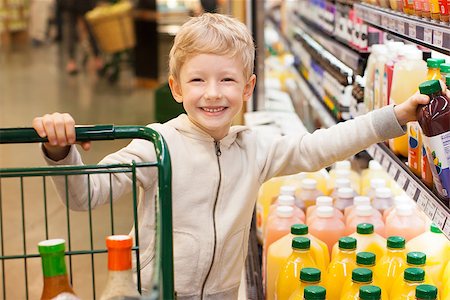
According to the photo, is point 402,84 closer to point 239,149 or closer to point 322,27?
point 239,149

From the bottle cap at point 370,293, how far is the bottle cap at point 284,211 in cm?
93

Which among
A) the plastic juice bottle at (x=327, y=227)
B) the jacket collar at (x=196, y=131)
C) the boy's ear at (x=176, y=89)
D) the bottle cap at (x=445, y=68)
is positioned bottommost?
the plastic juice bottle at (x=327, y=227)

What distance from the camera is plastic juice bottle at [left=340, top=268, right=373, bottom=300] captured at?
2182 millimetres

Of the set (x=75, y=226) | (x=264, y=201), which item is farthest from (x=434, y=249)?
(x=75, y=226)

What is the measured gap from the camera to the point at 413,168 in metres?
2.57

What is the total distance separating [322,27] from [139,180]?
322 cm

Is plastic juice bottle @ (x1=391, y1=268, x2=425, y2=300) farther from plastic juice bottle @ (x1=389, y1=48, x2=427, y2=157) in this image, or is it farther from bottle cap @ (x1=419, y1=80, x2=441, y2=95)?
plastic juice bottle @ (x1=389, y1=48, x2=427, y2=157)

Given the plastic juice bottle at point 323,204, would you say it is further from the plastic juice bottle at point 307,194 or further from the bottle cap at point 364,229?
the bottle cap at point 364,229

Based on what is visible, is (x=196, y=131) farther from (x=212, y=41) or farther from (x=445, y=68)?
(x=445, y=68)

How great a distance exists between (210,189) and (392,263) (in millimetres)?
586

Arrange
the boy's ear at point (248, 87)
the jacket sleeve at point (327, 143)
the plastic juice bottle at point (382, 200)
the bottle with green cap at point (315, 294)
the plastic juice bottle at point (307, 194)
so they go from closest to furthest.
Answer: the bottle with green cap at point (315, 294), the jacket sleeve at point (327, 143), the boy's ear at point (248, 87), the plastic juice bottle at point (382, 200), the plastic juice bottle at point (307, 194)

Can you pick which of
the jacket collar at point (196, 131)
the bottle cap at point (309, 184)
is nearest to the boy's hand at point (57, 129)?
the jacket collar at point (196, 131)

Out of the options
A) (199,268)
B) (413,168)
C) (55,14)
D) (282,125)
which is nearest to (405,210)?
(413,168)

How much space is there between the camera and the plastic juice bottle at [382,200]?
10.3 ft
